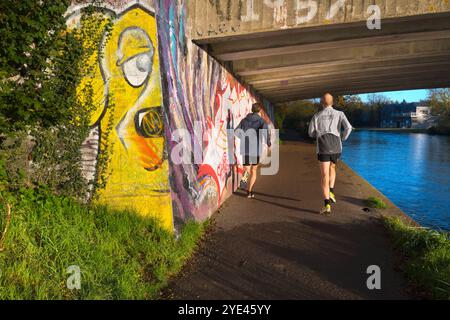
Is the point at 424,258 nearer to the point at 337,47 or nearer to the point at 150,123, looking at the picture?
the point at 150,123

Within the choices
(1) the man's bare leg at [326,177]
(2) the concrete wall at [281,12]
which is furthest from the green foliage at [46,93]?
(1) the man's bare leg at [326,177]

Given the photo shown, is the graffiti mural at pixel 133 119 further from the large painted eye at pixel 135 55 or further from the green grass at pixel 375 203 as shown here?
the green grass at pixel 375 203

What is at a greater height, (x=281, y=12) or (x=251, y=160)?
(x=281, y=12)

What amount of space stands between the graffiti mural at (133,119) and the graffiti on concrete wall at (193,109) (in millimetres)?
129

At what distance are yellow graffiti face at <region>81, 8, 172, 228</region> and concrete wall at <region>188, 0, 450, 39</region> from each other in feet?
3.36

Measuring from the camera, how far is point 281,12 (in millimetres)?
4754

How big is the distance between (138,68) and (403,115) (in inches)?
3785

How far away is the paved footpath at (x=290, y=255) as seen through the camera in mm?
3266

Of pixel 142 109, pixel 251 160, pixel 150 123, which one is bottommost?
pixel 251 160

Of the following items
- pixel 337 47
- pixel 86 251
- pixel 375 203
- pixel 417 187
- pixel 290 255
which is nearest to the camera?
pixel 86 251

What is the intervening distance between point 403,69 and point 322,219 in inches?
311
